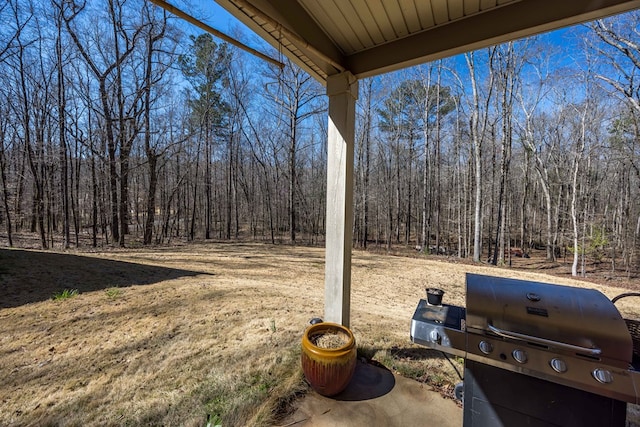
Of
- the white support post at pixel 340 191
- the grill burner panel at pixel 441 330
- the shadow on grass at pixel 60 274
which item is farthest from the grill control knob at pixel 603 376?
the shadow on grass at pixel 60 274

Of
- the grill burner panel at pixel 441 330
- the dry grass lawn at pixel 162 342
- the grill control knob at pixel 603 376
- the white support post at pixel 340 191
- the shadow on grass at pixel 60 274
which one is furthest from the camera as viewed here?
the shadow on grass at pixel 60 274

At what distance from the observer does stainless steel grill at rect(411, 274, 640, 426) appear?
95cm

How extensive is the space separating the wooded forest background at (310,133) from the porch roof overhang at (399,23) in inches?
343

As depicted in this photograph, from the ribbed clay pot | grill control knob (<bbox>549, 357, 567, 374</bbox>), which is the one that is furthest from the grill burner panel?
the ribbed clay pot

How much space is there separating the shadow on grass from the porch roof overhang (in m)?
4.26

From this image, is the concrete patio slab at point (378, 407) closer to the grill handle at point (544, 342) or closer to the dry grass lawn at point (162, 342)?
the dry grass lawn at point (162, 342)

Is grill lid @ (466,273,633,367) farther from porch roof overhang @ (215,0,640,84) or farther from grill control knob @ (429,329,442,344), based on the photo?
porch roof overhang @ (215,0,640,84)

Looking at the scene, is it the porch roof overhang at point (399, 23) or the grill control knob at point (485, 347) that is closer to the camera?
the grill control knob at point (485, 347)

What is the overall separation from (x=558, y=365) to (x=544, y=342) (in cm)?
9

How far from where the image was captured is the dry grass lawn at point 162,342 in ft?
5.79

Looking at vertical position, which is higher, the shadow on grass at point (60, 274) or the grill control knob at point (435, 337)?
the grill control knob at point (435, 337)

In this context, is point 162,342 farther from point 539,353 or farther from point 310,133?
point 310,133

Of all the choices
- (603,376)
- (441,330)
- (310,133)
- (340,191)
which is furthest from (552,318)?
(310,133)

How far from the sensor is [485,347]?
3.71ft
